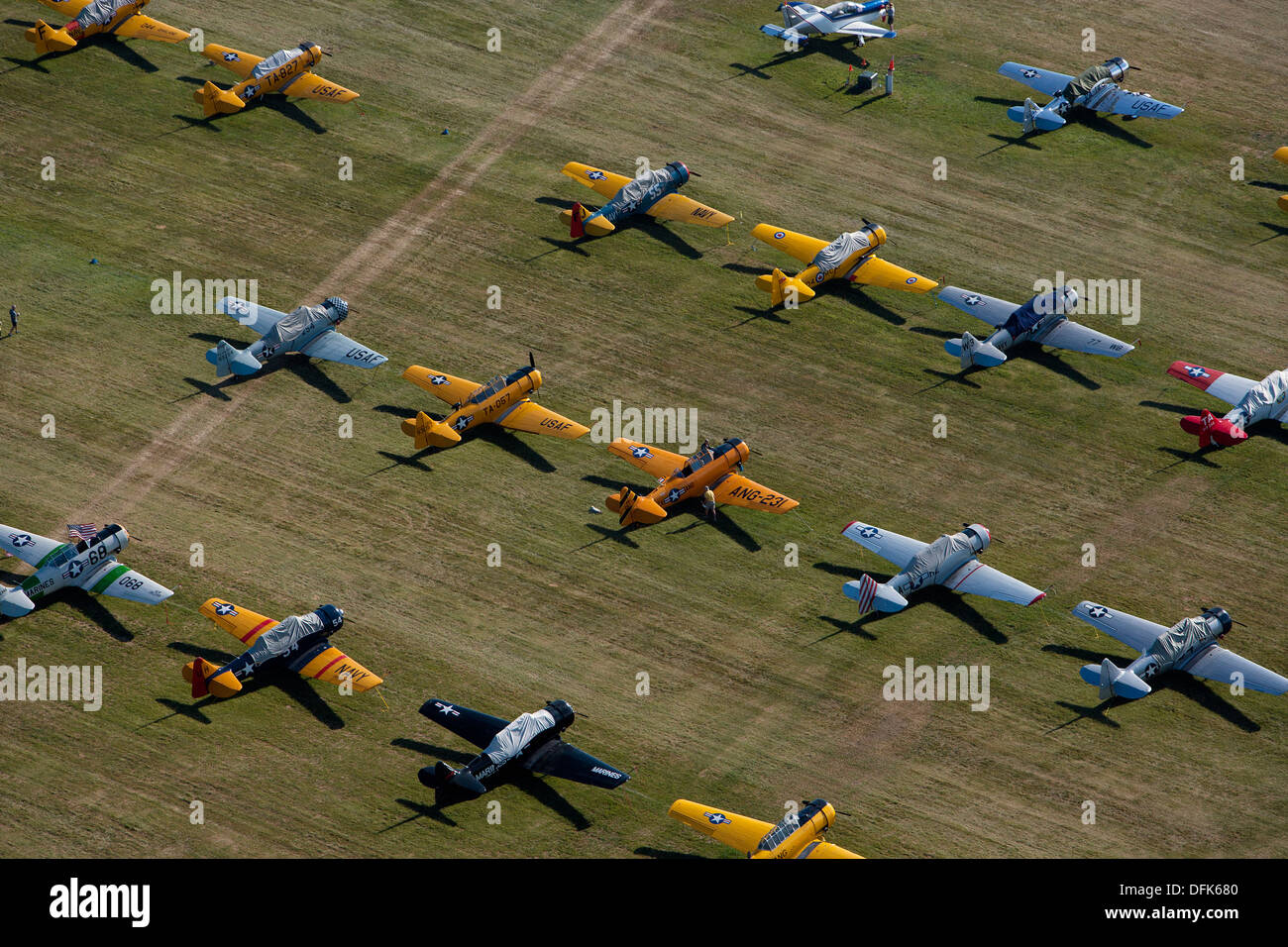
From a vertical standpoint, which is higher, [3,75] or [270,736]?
[3,75]

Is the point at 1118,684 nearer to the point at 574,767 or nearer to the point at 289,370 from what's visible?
the point at 574,767

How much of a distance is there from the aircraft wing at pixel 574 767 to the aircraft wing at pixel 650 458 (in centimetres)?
1464

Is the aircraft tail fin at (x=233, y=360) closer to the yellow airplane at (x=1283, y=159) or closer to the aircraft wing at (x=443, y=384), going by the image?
the aircraft wing at (x=443, y=384)

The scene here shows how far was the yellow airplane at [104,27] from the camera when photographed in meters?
86.4

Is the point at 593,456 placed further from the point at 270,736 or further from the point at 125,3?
the point at 125,3

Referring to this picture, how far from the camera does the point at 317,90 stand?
83.8 m

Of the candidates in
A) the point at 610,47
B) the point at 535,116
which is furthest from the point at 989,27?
the point at 535,116

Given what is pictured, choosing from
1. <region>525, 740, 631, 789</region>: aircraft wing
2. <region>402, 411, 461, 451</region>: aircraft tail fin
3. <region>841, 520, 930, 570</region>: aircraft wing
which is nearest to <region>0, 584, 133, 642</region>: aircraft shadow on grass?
<region>402, 411, 461, 451</region>: aircraft tail fin

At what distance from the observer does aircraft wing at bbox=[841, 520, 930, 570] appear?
59688 mm

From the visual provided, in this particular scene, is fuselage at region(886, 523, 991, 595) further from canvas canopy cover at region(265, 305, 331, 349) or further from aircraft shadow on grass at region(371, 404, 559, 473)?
canvas canopy cover at region(265, 305, 331, 349)

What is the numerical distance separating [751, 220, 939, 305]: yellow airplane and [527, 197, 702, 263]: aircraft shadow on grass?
431cm

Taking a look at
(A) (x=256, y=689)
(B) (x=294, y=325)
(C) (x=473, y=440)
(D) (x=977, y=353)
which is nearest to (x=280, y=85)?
(B) (x=294, y=325)

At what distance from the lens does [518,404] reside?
216 feet

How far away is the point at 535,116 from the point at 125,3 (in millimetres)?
22839
